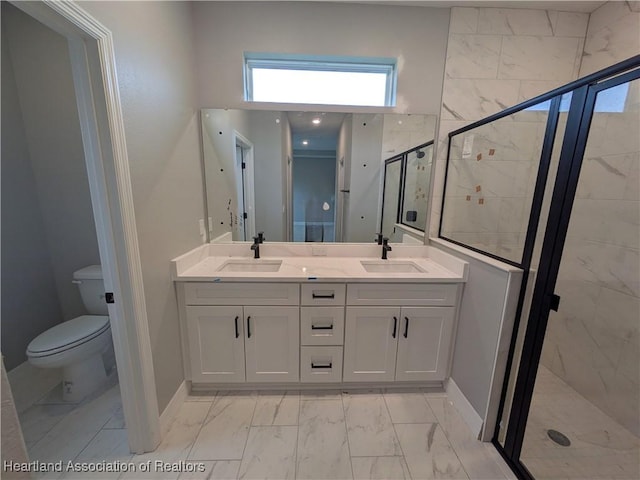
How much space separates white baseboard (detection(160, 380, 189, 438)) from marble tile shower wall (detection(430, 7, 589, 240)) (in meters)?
2.23

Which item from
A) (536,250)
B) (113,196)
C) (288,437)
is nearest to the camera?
(113,196)

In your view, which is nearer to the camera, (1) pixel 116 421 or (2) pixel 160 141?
(2) pixel 160 141

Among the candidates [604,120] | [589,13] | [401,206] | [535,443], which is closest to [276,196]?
[401,206]

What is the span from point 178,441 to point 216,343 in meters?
0.53

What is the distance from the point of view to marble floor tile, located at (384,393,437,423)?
1.60m

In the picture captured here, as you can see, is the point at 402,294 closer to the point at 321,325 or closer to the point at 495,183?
the point at 321,325

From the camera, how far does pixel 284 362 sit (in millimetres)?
1740

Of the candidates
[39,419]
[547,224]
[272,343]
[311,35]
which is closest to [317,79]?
[311,35]

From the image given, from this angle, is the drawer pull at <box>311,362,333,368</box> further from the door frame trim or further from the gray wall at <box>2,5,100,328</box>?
the gray wall at <box>2,5,100,328</box>

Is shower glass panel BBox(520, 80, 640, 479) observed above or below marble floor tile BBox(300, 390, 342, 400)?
above

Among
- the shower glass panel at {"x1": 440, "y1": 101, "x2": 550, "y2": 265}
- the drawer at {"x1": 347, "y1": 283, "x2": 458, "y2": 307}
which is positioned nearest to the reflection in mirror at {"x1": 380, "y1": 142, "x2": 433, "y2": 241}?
the shower glass panel at {"x1": 440, "y1": 101, "x2": 550, "y2": 265}

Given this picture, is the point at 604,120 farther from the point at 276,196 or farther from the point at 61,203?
the point at 61,203

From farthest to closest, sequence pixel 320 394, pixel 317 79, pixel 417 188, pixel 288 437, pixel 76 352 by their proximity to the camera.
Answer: pixel 417 188
pixel 317 79
pixel 320 394
pixel 76 352
pixel 288 437

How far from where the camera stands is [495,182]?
5.64 ft
